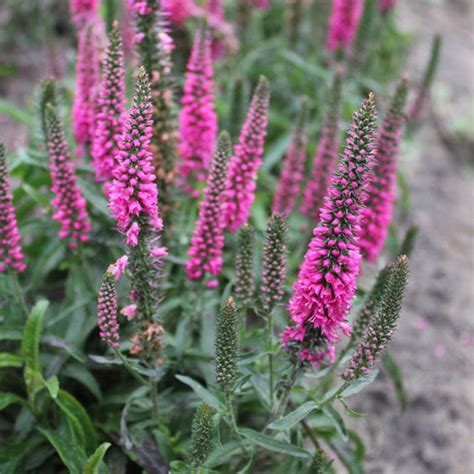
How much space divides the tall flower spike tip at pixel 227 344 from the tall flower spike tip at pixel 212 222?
0.90 metres

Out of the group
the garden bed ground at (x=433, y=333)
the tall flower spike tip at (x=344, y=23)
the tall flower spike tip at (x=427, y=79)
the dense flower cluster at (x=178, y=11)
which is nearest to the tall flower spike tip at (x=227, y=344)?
the garden bed ground at (x=433, y=333)

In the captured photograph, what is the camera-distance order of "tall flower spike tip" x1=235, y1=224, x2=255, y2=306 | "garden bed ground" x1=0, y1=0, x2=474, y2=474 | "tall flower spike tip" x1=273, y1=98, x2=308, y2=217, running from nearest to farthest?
"tall flower spike tip" x1=235, y1=224, x2=255, y2=306 < "tall flower spike tip" x1=273, y1=98, x2=308, y2=217 < "garden bed ground" x1=0, y1=0, x2=474, y2=474

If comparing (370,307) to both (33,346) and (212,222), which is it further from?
(33,346)

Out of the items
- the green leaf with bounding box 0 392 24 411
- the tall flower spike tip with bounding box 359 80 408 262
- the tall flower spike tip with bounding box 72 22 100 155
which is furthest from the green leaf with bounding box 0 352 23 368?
the tall flower spike tip with bounding box 359 80 408 262

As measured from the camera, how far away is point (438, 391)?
6.50 m

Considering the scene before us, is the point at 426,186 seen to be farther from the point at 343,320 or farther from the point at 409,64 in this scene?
the point at 343,320

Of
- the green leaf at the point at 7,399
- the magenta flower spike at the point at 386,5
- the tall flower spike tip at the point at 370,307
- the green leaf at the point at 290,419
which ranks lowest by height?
the green leaf at the point at 7,399

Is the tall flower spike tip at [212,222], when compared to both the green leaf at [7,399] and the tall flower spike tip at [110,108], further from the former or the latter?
the green leaf at [7,399]

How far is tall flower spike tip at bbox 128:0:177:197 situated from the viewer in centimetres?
461

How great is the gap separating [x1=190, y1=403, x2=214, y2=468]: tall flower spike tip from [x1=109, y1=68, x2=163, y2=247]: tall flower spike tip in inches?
39.3

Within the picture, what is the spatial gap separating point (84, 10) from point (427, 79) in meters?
3.91

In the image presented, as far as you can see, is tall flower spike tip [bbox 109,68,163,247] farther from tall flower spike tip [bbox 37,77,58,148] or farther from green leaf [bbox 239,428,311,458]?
tall flower spike tip [bbox 37,77,58,148]

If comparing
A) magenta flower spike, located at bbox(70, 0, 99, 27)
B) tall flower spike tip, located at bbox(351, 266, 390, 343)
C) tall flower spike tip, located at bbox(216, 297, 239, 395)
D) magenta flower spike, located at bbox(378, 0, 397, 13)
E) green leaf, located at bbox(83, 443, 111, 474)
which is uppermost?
magenta flower spike, located at bbox(70, 0, 99, 27)

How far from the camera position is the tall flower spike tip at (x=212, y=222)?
4.13 metres
